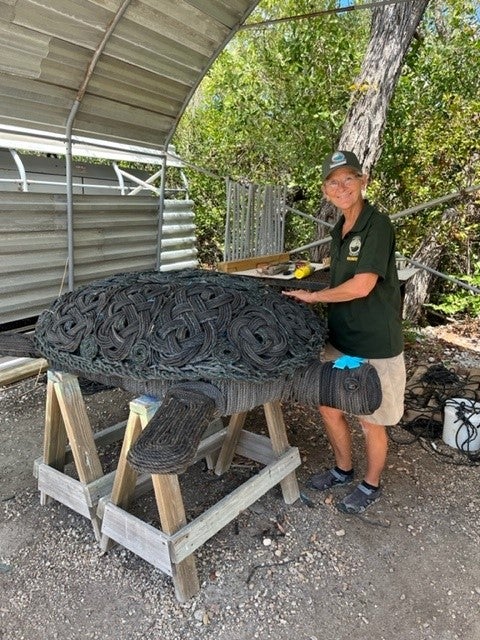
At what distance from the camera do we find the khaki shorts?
2225mm

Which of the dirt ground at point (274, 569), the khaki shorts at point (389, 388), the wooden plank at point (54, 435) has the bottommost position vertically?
the dirt ground at point (274, 569)

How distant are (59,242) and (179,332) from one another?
8.41 feet

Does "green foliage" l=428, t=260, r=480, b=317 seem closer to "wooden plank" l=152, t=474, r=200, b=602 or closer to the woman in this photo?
the woman

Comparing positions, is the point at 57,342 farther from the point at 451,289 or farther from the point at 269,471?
the point at 451,289

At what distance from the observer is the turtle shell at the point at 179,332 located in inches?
63.6

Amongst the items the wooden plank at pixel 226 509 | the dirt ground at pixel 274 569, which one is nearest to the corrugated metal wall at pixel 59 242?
the dirt ground at pixel 274 569

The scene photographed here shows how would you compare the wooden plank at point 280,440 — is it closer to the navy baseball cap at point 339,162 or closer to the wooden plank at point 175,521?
the wooden plank at point 175,521

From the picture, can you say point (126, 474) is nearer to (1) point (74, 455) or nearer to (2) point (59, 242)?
(1) point (74, 455)

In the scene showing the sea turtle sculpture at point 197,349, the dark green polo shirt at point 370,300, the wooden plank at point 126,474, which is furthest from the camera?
the dark green polo shirt at point 370,300

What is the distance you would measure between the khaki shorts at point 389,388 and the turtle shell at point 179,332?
0.45m

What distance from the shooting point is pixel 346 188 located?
2.17 metres

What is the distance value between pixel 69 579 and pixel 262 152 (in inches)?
252

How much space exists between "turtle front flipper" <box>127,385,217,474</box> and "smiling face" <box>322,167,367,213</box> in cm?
119

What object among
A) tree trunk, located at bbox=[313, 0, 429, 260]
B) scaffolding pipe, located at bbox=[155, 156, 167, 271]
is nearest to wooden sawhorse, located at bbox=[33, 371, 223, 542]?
scaffolding pipe, located at bbox=[155, 156, 167, 271]
